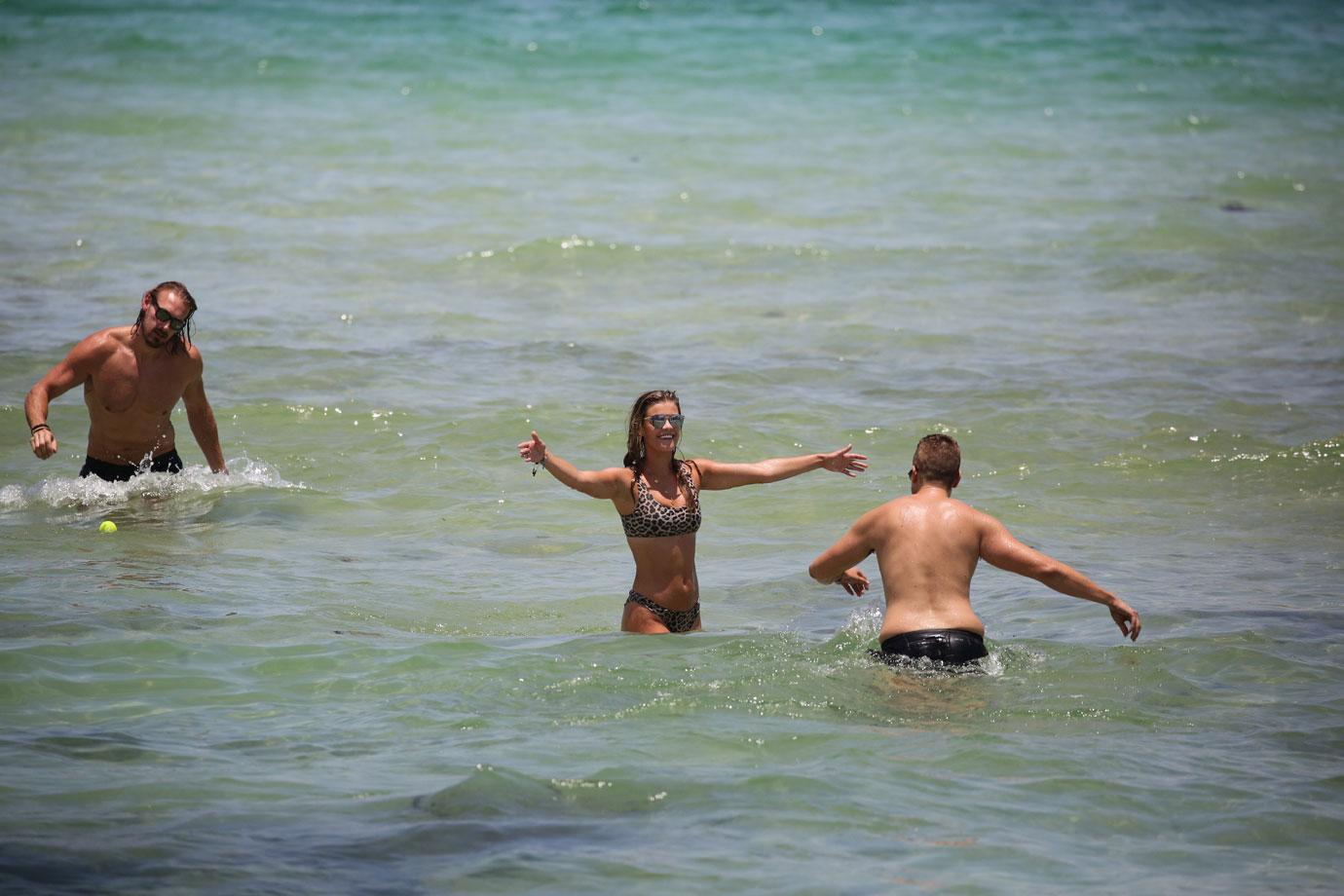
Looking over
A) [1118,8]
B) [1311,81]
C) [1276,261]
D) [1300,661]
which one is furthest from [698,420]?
[1118,8]

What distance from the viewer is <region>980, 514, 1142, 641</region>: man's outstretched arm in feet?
20.8

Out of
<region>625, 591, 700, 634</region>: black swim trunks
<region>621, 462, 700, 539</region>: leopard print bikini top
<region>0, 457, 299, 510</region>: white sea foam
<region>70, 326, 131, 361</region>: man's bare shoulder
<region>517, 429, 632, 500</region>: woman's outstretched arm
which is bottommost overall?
<region>625, 591, 700, 634</region>: black swim trunks

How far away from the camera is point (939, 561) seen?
21.2 ft

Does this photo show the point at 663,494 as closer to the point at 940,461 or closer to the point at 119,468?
the point at 940,461

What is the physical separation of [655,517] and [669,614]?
46 cm

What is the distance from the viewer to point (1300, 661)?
6.88 m

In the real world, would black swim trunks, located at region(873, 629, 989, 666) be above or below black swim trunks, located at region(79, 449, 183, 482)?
below

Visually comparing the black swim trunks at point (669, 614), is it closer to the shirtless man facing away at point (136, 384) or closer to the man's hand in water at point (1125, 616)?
the man's hand in water at point (1125, 616)

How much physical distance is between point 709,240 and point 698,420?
19.5 feet

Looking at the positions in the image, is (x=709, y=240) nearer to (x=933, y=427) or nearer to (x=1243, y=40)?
(x=933, y=427)

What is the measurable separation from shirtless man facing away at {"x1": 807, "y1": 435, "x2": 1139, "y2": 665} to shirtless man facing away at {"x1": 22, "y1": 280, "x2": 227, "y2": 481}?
164 inches

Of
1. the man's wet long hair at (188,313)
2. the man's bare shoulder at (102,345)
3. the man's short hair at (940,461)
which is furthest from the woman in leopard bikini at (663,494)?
the man's bare shoulder at (102,345)

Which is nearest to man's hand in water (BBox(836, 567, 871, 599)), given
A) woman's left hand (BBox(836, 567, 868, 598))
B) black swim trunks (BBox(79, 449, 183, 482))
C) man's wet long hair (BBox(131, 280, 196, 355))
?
woman's left hand (BBox(836, 567, 868, 598))

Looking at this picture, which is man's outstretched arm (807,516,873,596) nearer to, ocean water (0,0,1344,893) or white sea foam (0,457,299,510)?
ocean water (0,0,1344,893)
